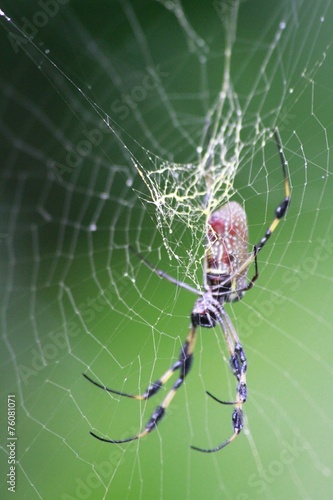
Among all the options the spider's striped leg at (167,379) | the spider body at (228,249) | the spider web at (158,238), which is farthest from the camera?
the spider web at (158,238)

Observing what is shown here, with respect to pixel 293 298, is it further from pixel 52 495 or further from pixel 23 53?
pixel 23 53

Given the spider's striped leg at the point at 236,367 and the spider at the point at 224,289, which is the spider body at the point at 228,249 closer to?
the spider at the point at 224,289

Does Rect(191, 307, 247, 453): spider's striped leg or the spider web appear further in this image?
the spider web

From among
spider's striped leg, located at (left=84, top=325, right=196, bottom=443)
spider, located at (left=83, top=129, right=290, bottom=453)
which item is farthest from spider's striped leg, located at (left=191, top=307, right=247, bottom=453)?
spider's striped leg, located at (left=84, top=325, right=196, bottom=443)

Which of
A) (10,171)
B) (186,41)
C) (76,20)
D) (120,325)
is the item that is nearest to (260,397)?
(120,325)

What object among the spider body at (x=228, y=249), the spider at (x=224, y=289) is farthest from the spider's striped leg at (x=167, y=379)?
the spider body at (x=228, y=249)

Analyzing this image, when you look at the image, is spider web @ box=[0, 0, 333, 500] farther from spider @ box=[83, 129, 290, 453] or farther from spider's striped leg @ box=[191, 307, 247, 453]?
spider's striped leg @ box=[191, 307, 247, 453]

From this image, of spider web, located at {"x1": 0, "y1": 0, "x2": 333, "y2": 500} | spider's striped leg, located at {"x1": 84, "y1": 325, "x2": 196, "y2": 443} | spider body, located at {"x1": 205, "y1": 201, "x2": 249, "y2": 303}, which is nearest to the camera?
spider body, located at {"x1": 205, "y1": 201, "x2": 249, "y2": 303}

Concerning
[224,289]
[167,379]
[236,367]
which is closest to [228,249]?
[224,289]
